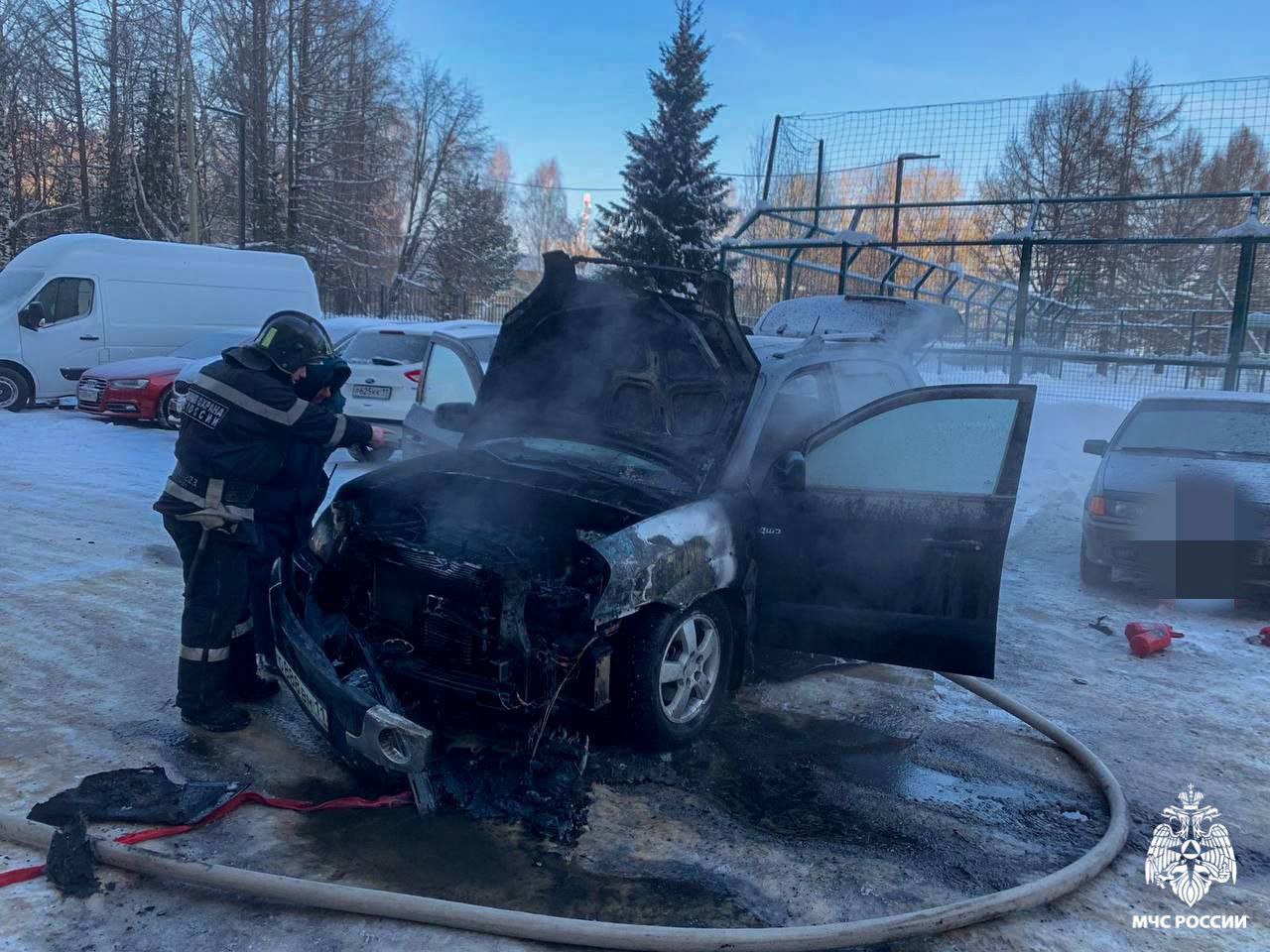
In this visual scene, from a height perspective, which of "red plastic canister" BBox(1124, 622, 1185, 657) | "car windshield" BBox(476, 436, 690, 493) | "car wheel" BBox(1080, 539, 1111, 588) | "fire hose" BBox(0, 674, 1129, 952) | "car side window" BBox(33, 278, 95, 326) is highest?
"car side window" BBox(33, 278, 95, 326)

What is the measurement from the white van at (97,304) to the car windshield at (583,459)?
11.1 metres

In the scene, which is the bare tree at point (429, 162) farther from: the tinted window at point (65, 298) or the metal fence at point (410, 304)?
the tinted window at point (65, 298)

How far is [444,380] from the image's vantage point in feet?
29.9

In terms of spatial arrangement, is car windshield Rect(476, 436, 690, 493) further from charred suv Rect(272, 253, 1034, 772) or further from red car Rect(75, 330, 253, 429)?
red car Rect(75, 330, 253, 429)

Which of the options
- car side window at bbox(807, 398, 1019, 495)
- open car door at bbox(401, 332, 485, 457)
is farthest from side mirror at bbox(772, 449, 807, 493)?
open car door at bbox(401, 332, 485, 457)

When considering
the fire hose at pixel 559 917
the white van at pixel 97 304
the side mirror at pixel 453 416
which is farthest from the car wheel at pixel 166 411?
the fire hose at pixel 559 917

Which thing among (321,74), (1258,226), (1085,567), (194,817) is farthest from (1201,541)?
(321,74)

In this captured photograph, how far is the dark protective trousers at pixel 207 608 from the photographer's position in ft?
13.1

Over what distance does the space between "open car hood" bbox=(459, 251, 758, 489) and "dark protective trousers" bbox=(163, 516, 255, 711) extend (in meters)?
1.49

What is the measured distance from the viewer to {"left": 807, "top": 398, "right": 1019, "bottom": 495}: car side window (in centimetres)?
422

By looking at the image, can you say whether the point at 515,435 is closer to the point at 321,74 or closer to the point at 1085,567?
the point at 1085,567

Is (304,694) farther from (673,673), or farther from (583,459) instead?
(583,459)

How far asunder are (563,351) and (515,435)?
536mm

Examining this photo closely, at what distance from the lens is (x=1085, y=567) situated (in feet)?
22.8
